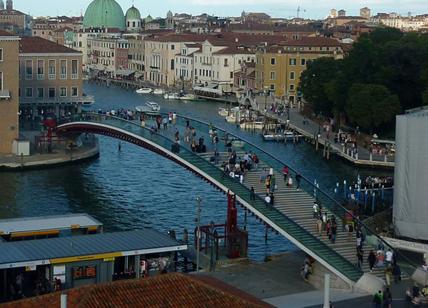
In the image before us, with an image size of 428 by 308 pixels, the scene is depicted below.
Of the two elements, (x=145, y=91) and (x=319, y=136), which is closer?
(x=319, y=136)

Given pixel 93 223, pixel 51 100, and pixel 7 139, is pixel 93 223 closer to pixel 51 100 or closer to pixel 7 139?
pixel 7 139

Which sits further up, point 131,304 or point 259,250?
point 131,304

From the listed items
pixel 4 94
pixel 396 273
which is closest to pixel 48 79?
pixel 4 94

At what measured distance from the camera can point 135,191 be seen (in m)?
20.8

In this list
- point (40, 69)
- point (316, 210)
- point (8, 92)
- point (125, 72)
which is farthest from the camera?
point (125, 72)

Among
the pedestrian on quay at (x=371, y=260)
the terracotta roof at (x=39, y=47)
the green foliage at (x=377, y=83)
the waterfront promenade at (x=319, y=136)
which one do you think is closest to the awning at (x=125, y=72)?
the waterfront promenade at (x=319, y=136)

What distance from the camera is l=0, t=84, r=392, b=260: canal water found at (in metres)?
17.5

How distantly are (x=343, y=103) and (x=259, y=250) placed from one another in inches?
657

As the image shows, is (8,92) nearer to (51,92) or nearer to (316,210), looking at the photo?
(51,92)

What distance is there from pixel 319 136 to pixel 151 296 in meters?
22.9

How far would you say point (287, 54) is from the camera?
1718 inches

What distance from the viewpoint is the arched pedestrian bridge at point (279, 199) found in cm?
1277

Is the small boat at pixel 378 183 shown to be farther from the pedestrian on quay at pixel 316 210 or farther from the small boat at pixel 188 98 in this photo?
the small boat at pixel 188 98

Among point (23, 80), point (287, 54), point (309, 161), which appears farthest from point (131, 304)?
point (287, 54)
